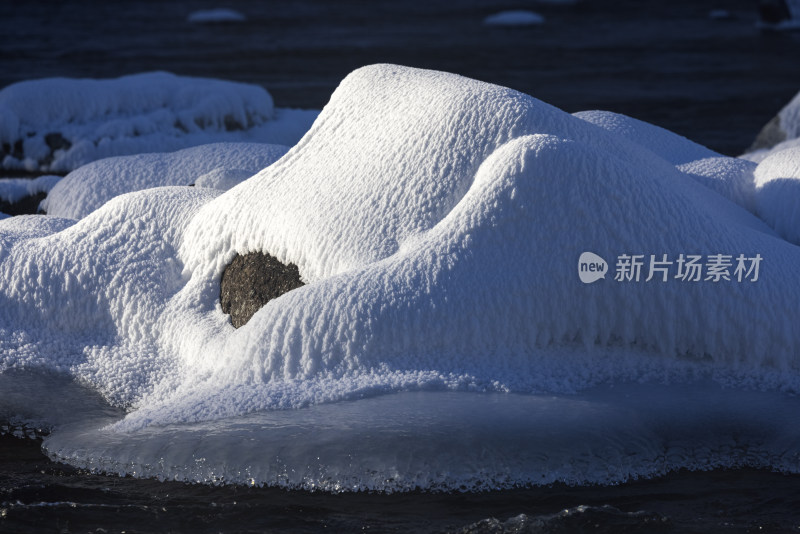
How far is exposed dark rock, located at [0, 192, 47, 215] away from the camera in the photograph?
729 cm

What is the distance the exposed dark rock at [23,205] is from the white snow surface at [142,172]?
0.47 m

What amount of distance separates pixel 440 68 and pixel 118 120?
10072mm

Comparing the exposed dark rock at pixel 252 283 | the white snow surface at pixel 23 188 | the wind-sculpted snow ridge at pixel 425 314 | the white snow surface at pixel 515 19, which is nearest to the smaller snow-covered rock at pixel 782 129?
the wind-sculpted snow ridge at pixel 425 314

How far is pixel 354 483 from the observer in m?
3.40

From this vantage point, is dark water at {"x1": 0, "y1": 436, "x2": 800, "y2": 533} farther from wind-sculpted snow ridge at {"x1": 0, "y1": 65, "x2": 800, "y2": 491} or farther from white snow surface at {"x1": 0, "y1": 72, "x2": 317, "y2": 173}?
white snow surface at {"x1": 0, "y1": 72, "x2": 317, "y2": 173}

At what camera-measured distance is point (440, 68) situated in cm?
1950

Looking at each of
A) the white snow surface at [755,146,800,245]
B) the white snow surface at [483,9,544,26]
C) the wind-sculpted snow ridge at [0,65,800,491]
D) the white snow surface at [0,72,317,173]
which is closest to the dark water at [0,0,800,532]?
the wind-sculpted snow ridge at [0,65,800,491]

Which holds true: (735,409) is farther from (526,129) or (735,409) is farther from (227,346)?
(227,346)

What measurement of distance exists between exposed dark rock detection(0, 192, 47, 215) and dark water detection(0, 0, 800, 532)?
12.0 ft

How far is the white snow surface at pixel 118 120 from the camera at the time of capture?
398 inches

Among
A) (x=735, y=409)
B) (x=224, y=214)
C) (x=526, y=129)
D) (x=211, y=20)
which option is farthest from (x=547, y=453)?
(x=211, y=20)

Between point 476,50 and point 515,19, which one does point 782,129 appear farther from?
point 515,19

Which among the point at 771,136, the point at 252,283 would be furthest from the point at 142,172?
the point at 771,136

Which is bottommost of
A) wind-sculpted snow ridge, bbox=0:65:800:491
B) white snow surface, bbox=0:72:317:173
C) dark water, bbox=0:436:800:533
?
dark water, bbox=0:436:800:533
